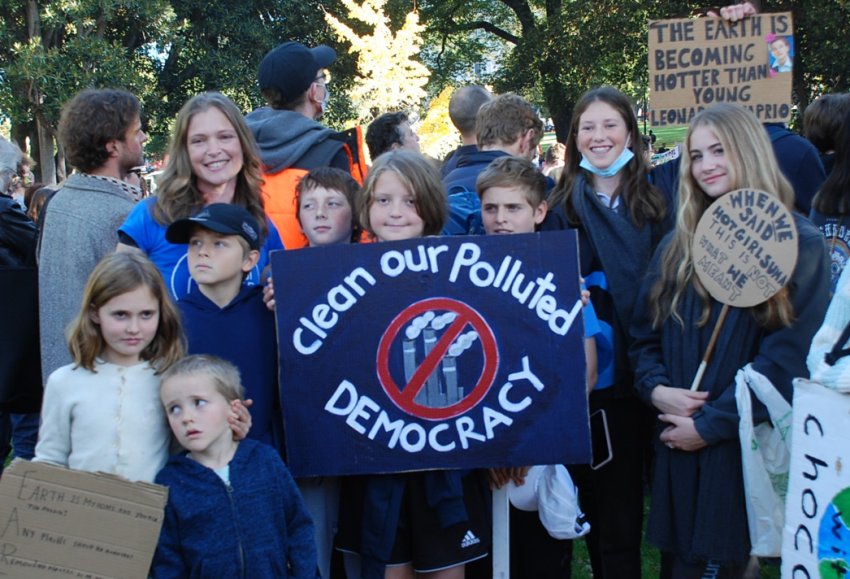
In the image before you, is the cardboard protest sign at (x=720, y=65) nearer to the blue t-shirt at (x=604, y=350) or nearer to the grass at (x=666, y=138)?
the blue t-shirt at (x=604, y=350)

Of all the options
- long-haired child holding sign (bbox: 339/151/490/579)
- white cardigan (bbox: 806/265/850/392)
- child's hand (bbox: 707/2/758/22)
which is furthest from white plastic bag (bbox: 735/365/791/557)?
child's hand (bbox: 707/2/758/22)

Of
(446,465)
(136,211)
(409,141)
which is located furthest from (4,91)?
Answer: (446,465)

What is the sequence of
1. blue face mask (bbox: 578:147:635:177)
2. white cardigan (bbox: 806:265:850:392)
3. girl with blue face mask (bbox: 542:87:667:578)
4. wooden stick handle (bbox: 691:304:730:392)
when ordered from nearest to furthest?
1. white cardigan (bbox: 806:265:850:392)
2. wooden stick handle (bbox: 691:304:730:392)
3. girl with blue face mask (bbox: 542:87:667:578)
4. blue face mask (bbox: 578:147:635:177)

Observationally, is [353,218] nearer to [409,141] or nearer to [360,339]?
[360,339]

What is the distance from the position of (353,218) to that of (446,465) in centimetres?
123

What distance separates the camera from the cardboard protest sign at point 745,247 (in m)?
3.16

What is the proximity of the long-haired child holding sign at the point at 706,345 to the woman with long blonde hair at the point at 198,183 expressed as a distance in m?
1.60

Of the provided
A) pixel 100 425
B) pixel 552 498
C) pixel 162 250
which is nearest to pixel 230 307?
pixel 162 250

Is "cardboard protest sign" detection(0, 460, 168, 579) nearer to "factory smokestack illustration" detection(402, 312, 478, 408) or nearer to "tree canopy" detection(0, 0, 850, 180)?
"factory smokestack illustration" detection(402, 312, 478, 408)

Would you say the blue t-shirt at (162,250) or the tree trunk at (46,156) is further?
the tree trunk at (46,156)

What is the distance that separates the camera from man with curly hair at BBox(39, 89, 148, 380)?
3629mm

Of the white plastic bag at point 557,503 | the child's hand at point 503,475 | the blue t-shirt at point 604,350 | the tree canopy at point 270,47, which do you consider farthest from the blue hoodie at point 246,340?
the tree canopy at point 270,47

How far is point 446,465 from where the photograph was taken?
10.4 ft

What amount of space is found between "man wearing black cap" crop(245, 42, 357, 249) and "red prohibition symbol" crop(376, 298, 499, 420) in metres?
1.17
